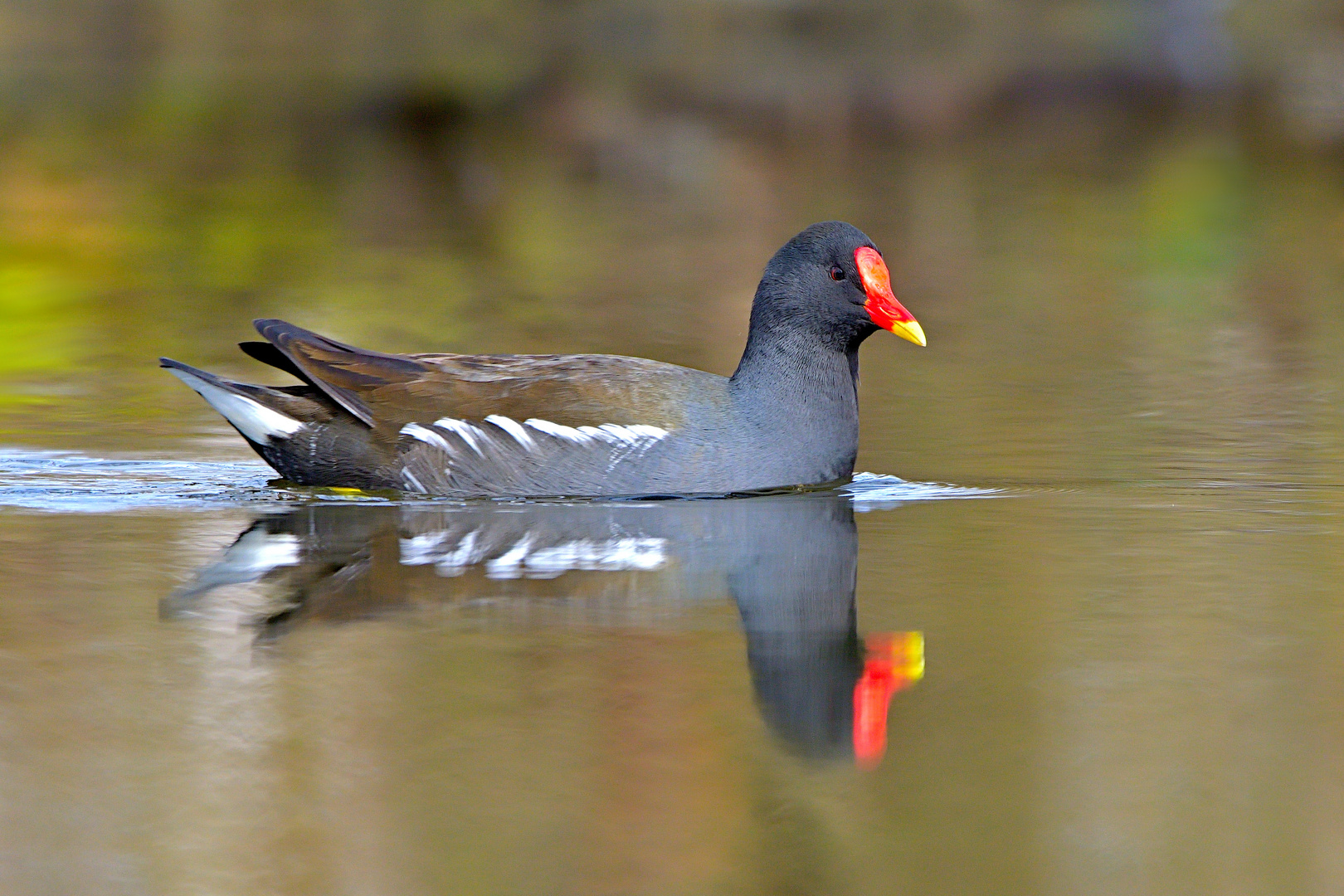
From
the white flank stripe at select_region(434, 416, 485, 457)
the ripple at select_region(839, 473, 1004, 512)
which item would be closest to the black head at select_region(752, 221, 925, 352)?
the ripple at select_region(839, 473, 1004, 512)

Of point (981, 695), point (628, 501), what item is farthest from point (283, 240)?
point (981, 695)

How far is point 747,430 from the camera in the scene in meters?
8.02

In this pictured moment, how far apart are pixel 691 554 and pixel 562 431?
1.13 m

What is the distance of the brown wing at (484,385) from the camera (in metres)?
7.95

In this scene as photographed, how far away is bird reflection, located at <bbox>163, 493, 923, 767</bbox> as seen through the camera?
5477 millimetres

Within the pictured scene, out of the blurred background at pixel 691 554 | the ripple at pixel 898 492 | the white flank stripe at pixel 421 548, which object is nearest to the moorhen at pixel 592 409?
the ripple at pixel 898 492

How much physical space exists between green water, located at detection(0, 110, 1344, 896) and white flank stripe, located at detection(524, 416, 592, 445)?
380 mm

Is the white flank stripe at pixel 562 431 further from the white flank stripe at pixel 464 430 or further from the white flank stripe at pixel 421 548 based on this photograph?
the white flank stripe at pixel 421 548

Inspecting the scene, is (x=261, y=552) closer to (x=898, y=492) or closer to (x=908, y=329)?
(x=898, y=492)

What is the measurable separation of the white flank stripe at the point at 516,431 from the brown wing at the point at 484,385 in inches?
1.6

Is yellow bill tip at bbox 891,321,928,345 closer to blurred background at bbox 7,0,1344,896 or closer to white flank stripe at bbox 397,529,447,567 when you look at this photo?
blurred background at bbox 7,0,1344,896

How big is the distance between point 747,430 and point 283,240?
9775 mm

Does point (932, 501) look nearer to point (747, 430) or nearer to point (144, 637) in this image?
point (747, 430)

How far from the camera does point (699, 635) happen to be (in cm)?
598
